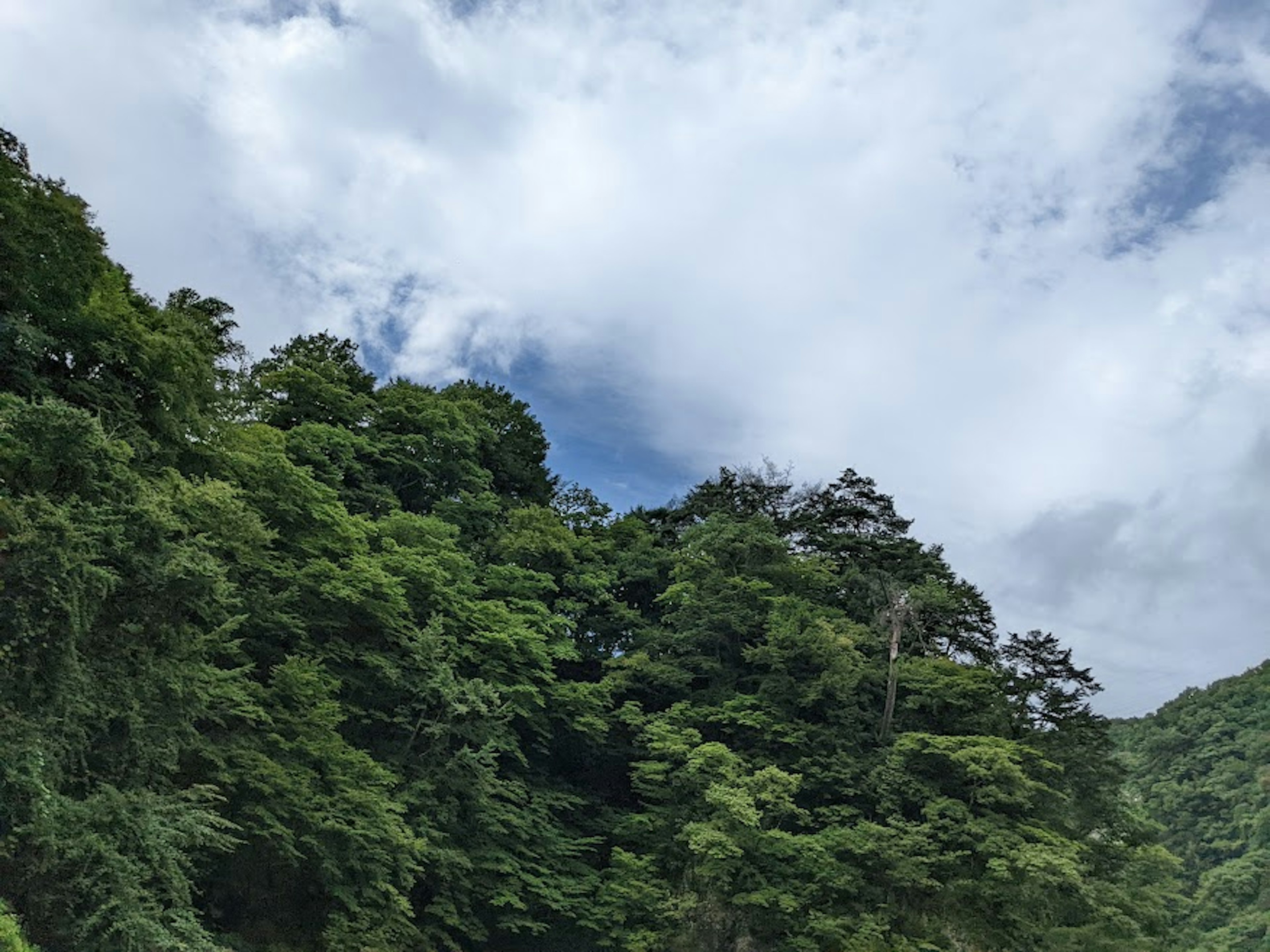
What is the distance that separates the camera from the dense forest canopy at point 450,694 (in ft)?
39.7

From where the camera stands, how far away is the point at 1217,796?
5206 cm

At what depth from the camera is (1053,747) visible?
2322 centimetres

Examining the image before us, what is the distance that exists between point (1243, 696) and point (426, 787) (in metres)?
58.5

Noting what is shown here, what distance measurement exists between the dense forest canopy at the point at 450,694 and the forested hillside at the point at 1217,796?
76.4ft

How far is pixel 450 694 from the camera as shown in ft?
68.0

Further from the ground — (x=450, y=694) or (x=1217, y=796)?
(x=1217, y=796)

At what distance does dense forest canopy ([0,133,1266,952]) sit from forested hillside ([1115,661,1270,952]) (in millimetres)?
23283

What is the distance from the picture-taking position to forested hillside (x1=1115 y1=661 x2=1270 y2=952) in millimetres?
43688

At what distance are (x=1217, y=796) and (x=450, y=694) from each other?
51.9 m

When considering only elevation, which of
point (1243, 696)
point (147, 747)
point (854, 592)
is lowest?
point (147, 747)

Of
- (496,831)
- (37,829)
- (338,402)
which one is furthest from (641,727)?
(37,829)

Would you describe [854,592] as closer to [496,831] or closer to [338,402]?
[496,831]

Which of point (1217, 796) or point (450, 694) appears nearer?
point (450, 694)

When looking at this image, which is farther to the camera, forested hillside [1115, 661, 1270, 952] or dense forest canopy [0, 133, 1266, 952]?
forested hillside [1115, 661, 1270, 952]
